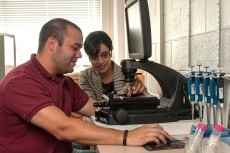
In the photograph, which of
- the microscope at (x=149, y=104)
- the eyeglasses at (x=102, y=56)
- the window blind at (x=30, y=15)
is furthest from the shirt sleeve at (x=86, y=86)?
the window blind at (x=30, y=15)

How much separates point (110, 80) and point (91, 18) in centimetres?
158

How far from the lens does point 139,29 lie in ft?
4.66

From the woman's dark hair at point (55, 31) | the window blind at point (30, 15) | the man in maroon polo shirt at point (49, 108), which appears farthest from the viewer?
the window blind at point (30, 15)

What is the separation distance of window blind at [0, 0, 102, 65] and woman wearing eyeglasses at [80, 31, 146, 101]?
134 centimetres

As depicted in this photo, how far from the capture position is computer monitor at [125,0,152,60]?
1344 millimetres

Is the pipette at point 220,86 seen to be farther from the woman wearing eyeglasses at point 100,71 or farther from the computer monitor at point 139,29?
the woman wearing eyeglasses at point 100,71

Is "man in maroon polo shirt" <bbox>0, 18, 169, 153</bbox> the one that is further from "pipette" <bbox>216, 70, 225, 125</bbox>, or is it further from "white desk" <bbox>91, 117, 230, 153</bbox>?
"pipette" <bbox>216, 70, 225, 125</bbox>

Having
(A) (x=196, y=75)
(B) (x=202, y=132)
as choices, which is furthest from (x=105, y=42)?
(B) (x=202, y=132)

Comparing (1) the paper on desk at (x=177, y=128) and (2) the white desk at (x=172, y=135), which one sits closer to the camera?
(2) the white desk at (x=172, y=135)

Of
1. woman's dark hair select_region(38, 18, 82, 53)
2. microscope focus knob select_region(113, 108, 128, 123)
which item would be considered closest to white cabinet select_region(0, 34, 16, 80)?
woman's dark hair select_region(38, 18, 82, 53)

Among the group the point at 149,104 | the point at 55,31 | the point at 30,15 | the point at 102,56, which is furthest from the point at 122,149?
the point at 30,15

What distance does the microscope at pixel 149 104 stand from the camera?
136 centimetres

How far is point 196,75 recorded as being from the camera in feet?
4.75

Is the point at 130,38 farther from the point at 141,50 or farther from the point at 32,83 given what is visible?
the point at 32,83
